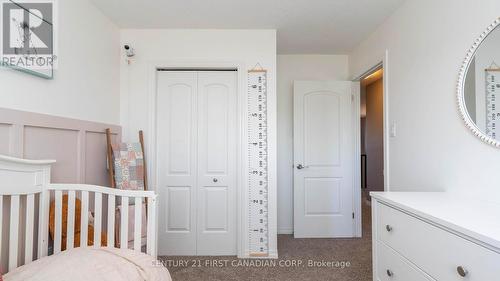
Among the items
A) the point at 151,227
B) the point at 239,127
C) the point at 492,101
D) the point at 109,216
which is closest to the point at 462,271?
the point at 492,101

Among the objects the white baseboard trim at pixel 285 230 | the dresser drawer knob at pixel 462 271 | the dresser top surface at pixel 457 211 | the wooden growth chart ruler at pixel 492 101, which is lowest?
the white baseboard trim at pixel 285 230

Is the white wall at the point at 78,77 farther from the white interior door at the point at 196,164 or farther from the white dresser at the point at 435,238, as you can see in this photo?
the white dresser at the point at 435,238

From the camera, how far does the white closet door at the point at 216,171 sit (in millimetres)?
2543

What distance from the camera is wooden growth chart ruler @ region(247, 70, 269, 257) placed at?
2461 mm

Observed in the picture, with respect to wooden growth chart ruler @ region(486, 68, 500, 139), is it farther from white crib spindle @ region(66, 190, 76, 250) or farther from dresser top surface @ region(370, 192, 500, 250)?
white crib spindle @ region(66, 190, 76, 250)

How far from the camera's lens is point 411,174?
74.6 inches

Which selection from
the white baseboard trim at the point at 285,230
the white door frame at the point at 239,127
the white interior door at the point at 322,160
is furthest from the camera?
the white baseboard trim at the point at 285,230

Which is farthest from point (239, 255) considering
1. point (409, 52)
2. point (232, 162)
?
point (409, 52)

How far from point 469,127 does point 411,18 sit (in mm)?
1026

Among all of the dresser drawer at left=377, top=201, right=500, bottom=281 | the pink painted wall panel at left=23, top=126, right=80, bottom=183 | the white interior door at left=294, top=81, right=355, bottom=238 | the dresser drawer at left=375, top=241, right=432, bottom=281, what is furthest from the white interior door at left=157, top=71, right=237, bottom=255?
the dresser drawer at left=377, top=201, right=500, bottom=281

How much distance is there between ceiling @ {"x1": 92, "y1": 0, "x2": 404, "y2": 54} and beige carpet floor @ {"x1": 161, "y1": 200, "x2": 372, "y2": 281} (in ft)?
7.50

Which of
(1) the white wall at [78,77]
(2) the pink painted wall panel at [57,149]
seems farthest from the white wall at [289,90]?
(2) the pink painted wall panel at [57,149]

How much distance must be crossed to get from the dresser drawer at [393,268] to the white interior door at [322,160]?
5.16ft

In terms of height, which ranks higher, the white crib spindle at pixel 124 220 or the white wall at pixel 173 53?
the white wall at pixel 173 53
